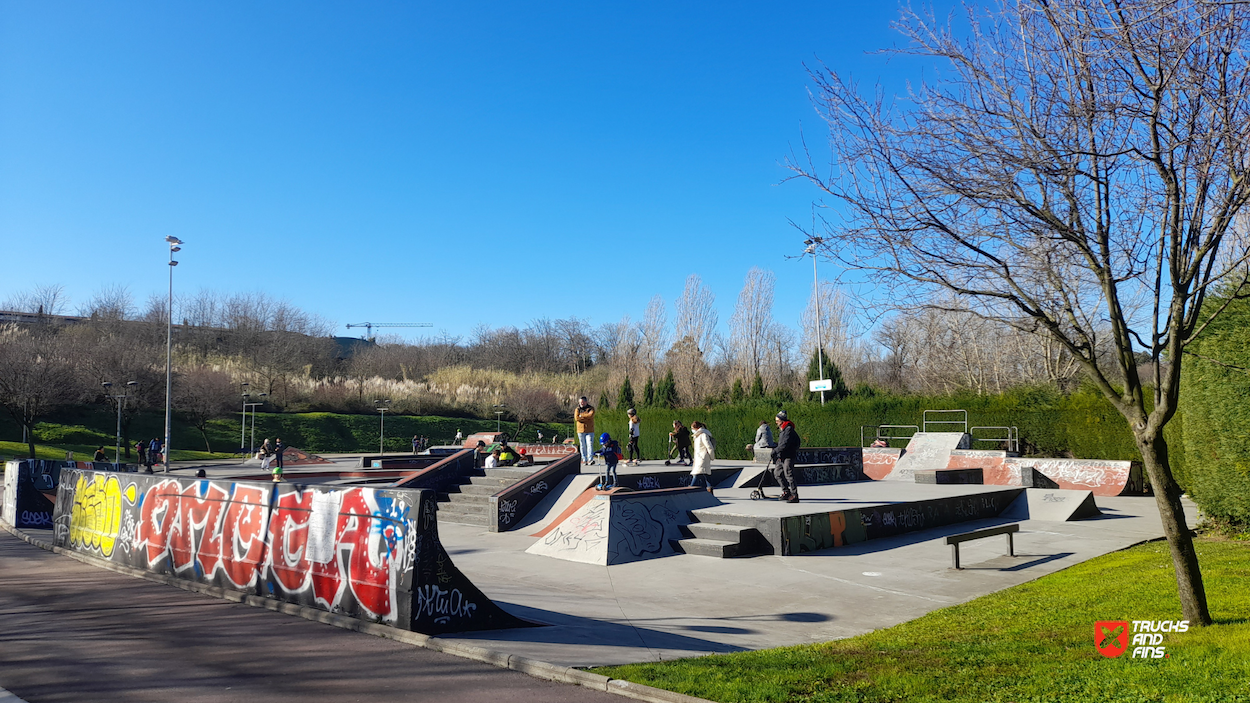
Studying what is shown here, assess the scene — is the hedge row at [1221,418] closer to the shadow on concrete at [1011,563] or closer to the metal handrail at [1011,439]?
the shadow on concrete at [1011,563]

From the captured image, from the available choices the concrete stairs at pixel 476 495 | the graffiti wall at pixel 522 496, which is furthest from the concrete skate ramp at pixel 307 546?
the concrete stairs at pixel 476 495

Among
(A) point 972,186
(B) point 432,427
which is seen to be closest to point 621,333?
(B) point 432,427

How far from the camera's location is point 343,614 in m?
7.56

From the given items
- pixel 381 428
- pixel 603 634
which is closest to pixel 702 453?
pixel 603 634

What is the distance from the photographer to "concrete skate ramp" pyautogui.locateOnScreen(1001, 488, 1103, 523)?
16.7 m

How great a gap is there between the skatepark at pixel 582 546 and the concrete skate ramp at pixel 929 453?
18.5ft

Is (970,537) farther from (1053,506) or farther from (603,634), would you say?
(1053,506)

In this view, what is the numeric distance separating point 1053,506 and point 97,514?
60.9 feet

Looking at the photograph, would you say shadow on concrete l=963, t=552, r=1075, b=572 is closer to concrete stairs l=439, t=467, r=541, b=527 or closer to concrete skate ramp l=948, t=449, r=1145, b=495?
concrete stairs l=439, t=467, r=541, b=527

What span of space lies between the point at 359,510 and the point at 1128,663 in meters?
6.55

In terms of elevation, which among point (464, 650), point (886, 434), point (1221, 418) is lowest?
point (464, 650)

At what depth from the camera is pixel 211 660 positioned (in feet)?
20.7

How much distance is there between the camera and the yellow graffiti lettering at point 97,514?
37.0 feet

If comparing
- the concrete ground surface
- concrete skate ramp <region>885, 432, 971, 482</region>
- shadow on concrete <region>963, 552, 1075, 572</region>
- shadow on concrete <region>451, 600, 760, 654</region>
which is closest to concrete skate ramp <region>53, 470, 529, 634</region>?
shadow on concrete <region>451, 600, 760, 654</region>
